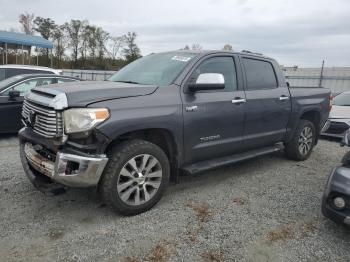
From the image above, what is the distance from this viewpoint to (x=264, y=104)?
16.3 feet

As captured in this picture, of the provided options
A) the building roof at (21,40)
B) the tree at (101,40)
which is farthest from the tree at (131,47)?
the building roof at (21,40)

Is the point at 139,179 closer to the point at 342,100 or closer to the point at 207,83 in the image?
the point at 207,83

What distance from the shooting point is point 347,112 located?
26.9 ft

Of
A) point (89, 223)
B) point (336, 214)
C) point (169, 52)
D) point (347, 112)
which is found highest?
point (169, 52)

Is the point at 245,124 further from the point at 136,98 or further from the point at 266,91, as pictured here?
the point at 136,98

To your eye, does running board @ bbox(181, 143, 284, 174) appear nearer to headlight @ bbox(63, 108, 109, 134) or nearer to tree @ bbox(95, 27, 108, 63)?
headlight @ bbox(63, 108, 109, 134)

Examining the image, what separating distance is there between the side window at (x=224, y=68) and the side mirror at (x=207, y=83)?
36 centimetres

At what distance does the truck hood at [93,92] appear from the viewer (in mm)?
3247

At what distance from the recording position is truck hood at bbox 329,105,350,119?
26.5 feet

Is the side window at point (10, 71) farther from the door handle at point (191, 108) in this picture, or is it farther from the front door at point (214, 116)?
the door handle at point (191, 108)

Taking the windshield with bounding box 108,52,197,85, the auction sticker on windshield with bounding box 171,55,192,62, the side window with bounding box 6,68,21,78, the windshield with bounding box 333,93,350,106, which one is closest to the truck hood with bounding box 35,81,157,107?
the windshield with bounding box 108,52,197,85

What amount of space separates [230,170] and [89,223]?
2.65m

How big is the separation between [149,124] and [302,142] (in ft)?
11.9

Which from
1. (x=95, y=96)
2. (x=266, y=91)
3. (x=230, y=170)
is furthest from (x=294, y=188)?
(x=95, y=96)
